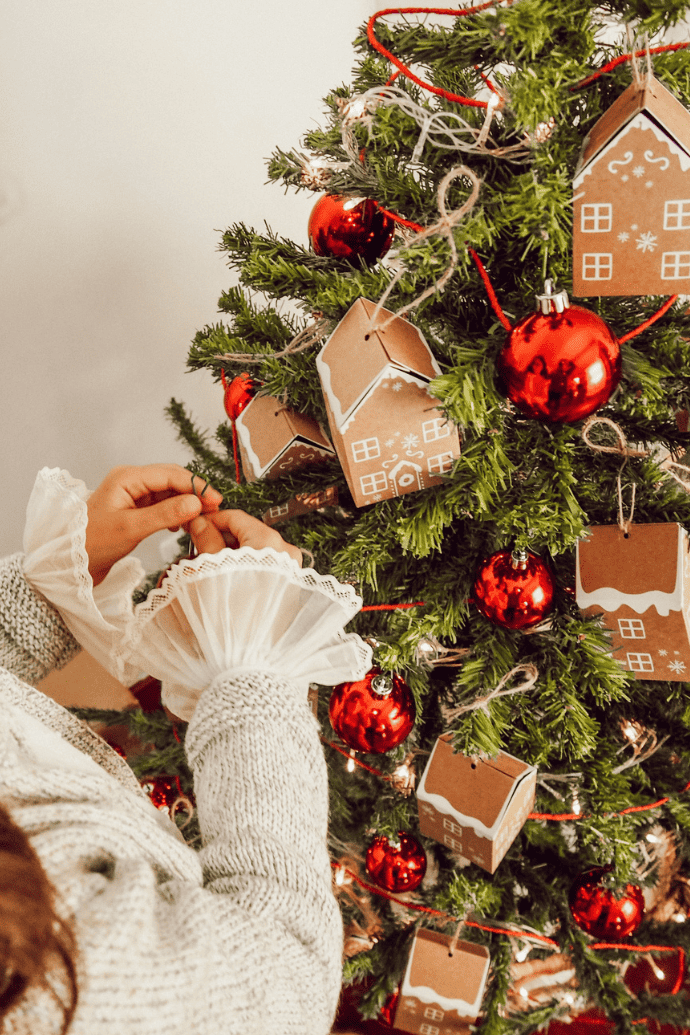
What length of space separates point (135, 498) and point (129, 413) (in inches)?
22.5

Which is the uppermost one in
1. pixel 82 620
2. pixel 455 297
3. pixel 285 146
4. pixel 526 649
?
pixel 285 146

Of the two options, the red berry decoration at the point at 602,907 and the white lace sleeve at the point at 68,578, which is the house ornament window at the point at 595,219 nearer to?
the white lace sleeve at the point at 68,578

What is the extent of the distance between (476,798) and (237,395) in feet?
1.70

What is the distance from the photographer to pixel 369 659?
21.9 inches

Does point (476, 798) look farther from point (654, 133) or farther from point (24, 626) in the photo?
point (654, 133)

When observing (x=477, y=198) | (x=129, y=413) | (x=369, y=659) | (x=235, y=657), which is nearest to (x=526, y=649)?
(x=369, y=659)

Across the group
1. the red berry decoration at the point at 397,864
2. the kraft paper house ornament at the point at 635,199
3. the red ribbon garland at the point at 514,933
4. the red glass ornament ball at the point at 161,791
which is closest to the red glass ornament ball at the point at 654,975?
the red ribbon garland at the point at 514,933

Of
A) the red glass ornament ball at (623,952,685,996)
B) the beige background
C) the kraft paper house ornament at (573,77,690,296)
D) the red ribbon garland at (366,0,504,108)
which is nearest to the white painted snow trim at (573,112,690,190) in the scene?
the kraft paper house ornament at (573,77,690,296)

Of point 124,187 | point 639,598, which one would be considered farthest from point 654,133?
point 124,187

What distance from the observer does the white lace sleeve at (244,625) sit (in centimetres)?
50

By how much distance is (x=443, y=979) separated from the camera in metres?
0.80

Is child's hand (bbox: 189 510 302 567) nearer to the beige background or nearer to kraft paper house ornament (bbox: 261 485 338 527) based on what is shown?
kraft paper house ornament (bbox: 261 485 338 527)

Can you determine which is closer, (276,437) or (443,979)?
(276,437)

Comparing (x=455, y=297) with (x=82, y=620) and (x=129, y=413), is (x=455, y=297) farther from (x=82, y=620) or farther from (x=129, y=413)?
(x=129, y=413)
